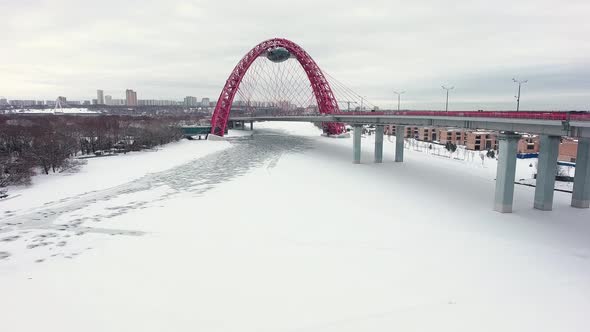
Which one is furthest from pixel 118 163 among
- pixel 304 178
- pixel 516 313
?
pixel 516 313

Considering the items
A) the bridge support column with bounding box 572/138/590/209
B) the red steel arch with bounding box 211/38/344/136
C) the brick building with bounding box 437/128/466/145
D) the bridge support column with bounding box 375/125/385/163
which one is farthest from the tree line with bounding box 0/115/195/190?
the brick building with bounding box 437/128/466/145

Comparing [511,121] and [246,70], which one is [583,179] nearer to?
[511,121]

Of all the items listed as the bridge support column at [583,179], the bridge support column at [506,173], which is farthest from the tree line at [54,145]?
the bridge support column at [583,179]

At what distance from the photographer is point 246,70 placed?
83062mm

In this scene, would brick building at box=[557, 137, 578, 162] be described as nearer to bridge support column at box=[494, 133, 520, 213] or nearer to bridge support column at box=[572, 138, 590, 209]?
bridge support column at box=[572, 138, 590, 209]

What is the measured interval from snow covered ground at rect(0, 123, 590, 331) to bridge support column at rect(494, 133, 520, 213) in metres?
0.83

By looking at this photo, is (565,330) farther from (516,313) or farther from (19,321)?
(19,321)

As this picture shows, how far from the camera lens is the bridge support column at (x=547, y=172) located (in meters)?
20.4

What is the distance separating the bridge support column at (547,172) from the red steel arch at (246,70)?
6227 cm

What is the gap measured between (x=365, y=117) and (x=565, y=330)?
35891 millimetres

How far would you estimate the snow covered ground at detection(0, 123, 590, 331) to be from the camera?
32.8 ft

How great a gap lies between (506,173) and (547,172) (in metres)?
2.55

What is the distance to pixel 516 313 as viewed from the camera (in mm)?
10078

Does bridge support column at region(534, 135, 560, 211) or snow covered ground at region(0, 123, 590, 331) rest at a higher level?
bridge support column at region(534, 135, 560, 211)
